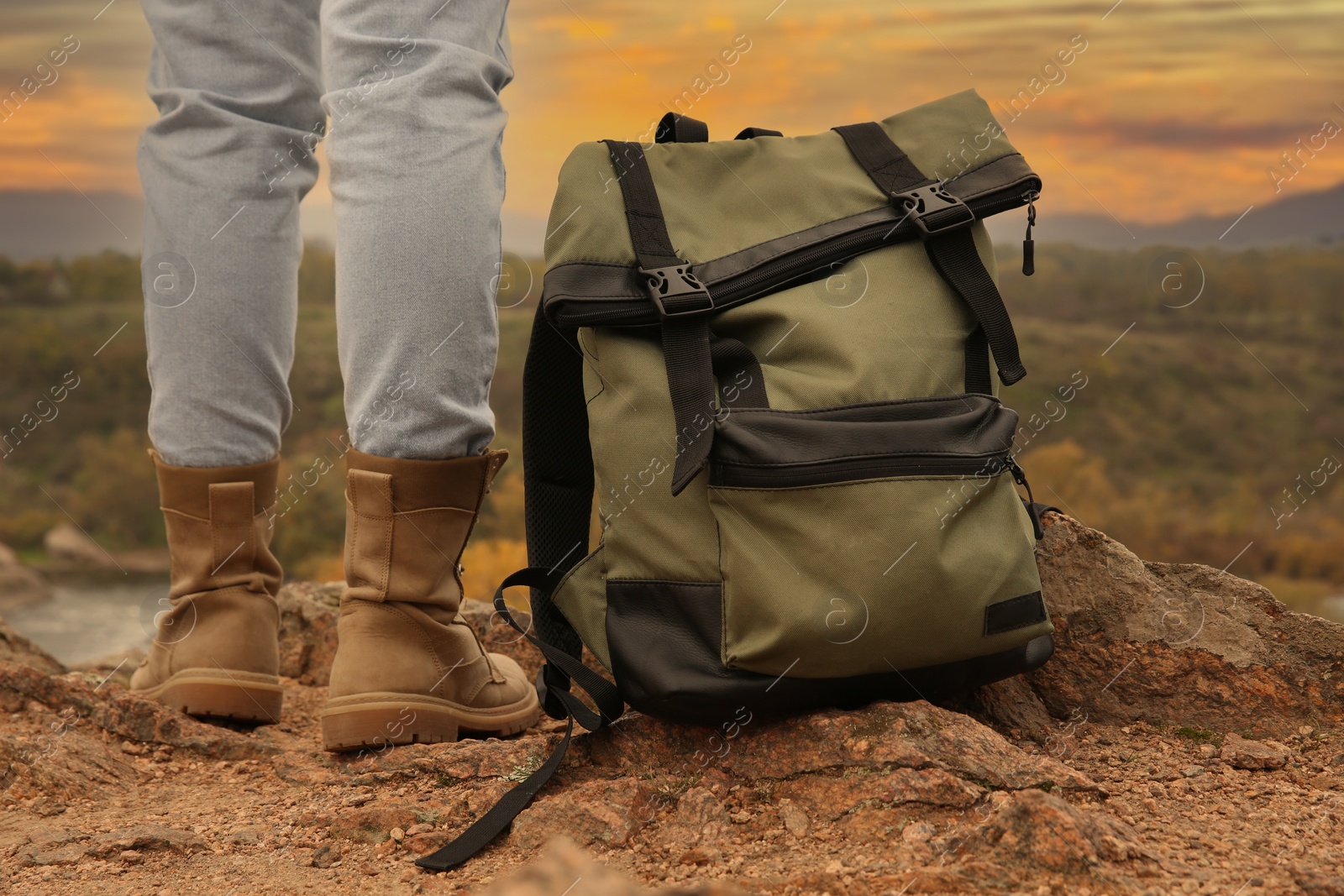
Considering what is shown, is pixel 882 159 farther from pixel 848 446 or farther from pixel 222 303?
pixel 222 303

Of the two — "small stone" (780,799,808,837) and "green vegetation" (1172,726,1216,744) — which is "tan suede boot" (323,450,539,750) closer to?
"small stone" (780,799,808,837)

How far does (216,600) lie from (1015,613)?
4.91 ft

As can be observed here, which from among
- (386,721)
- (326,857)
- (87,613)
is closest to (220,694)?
(386,721)

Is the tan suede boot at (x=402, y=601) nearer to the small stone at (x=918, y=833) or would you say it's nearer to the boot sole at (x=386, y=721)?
the boot sole at (x=386, y=721)

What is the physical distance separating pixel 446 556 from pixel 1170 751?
131cm

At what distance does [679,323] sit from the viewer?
1549 mm

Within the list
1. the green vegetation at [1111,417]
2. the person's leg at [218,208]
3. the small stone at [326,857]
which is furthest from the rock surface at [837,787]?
the green vegetation at [1111,417]

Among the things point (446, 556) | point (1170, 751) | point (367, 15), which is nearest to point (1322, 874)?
point (1170, 751)

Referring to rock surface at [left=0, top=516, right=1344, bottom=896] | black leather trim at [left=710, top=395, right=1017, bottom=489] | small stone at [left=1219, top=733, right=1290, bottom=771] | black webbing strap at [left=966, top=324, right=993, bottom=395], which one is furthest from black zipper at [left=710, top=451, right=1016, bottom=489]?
small stone at [left=1219, top=733, right=1290, bottom=771]

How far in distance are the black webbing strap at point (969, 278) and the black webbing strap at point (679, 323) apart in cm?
43

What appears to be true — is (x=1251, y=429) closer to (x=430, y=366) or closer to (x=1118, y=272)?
(x=1118, y=272)

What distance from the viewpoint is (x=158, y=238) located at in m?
1.89

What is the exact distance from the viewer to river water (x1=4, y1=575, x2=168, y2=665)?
1348cm

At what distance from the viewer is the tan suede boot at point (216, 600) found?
Answer: 193 centimetres
